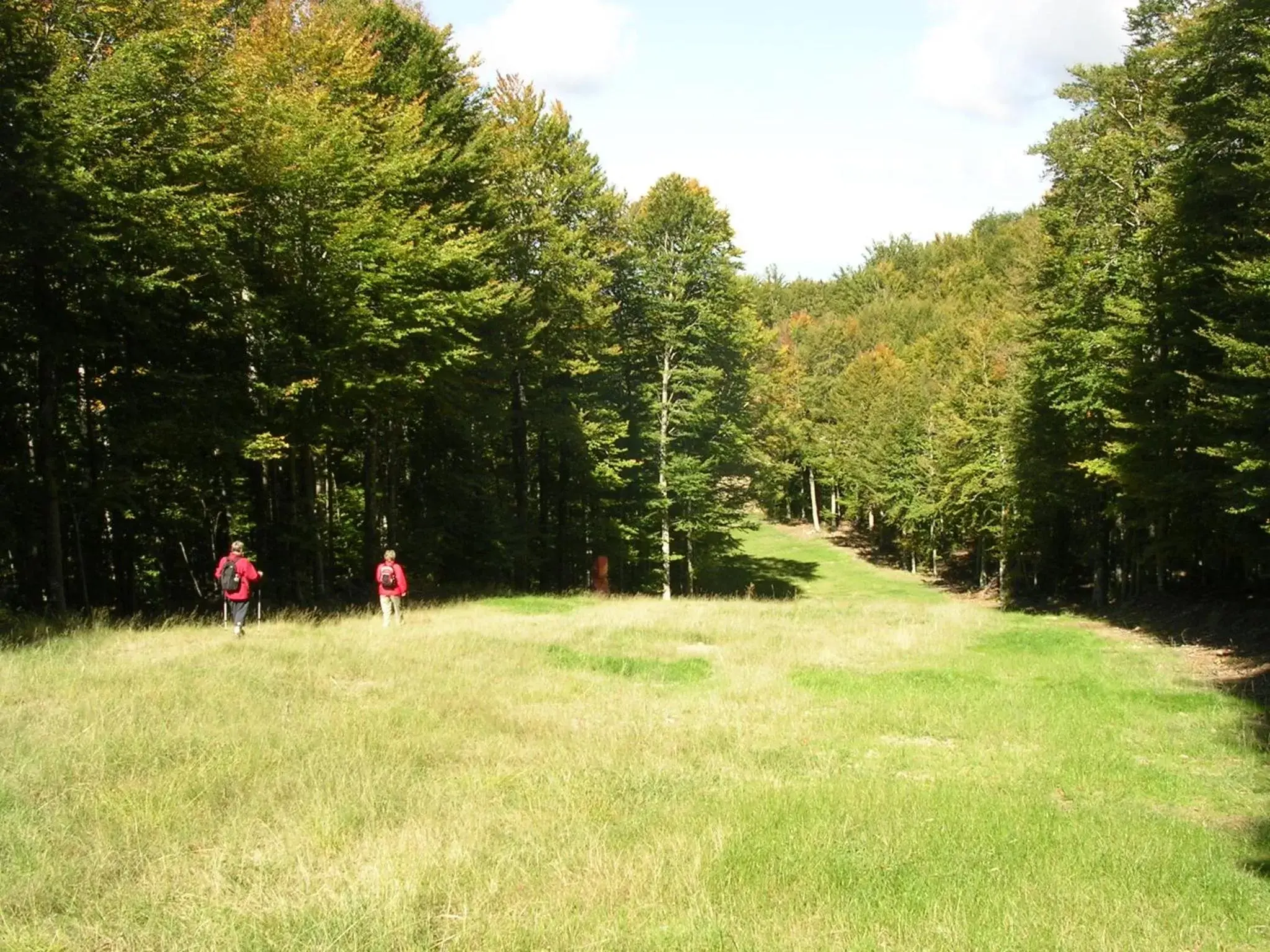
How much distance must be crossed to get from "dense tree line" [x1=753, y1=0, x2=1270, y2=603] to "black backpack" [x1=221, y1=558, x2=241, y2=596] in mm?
19310

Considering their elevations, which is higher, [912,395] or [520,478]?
[912,395]

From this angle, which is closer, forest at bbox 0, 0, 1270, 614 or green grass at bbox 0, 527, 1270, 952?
green grass at bbox 0, 527, 1270, 952

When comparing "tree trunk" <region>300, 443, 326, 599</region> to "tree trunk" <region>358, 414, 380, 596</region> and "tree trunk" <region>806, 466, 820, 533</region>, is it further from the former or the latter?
"tree trunk" <region>806, 466, 820, 533</region>

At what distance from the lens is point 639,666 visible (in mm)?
15695

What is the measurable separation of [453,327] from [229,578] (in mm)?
9484

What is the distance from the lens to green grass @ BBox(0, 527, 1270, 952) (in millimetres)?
5684

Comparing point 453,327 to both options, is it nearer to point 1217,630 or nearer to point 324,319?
point 324,319

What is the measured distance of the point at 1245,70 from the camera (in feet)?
62.9

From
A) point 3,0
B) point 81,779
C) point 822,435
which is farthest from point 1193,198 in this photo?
point 822,435

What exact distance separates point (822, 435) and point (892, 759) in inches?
2646

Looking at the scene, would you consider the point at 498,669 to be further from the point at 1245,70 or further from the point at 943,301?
the point at 943,301

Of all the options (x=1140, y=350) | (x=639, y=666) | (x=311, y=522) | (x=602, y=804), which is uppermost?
(x=1140, y=350)

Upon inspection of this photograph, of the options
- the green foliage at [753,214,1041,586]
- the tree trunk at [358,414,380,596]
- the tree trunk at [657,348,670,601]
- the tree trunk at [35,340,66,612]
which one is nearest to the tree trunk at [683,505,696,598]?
the tree trunk at [657,348,670,601]

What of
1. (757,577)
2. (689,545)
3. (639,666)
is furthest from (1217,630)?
(757,577)
